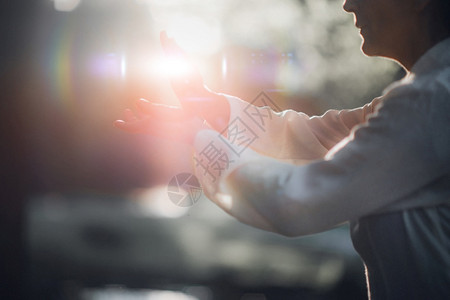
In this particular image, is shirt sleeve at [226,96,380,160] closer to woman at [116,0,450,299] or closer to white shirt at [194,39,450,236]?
woman at [116,0,450,299]

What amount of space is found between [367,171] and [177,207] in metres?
4.96

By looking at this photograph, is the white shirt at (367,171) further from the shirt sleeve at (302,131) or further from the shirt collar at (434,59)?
the shirt sleeve at (302,131)

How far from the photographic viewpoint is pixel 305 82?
16.7 feet

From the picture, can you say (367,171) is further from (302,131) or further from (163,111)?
(302,131)

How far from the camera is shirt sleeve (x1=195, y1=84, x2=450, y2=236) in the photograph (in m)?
0.84

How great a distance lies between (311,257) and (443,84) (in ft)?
14.1

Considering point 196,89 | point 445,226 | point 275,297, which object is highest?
point 196,89

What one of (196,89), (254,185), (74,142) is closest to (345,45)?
(196,89)

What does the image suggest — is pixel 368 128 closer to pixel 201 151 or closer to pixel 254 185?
pixel 254 185

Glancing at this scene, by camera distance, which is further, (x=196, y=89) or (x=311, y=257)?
(x=311, y=257)

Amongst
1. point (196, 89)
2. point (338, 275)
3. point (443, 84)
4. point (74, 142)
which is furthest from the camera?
point (74, 142)

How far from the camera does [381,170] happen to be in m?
0.84

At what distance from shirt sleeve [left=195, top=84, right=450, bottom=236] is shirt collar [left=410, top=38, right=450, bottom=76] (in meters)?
0.11

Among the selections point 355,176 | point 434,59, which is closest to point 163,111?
point 355,176
